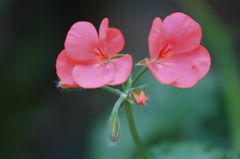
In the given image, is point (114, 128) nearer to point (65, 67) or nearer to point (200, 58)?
point (65, 67)

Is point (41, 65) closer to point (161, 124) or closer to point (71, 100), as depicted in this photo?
point (71, 100)

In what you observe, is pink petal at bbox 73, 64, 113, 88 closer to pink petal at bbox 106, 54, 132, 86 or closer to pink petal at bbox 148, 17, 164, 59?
pink petal at bbox 106, 54, 132, 86

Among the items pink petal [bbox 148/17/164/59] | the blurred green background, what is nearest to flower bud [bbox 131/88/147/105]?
pink petal [bbox 148/17/164/59]

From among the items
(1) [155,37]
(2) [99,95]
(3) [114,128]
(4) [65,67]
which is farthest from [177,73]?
(2) [99,95]

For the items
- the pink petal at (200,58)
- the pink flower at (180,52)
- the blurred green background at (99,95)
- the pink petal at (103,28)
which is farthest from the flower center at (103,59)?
the blurred green background at (99,95)

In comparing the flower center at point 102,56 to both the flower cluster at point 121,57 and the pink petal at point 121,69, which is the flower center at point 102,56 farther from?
the pink petal at point 121,69

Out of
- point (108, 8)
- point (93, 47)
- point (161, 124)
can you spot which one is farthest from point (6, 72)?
point (93, 47)
